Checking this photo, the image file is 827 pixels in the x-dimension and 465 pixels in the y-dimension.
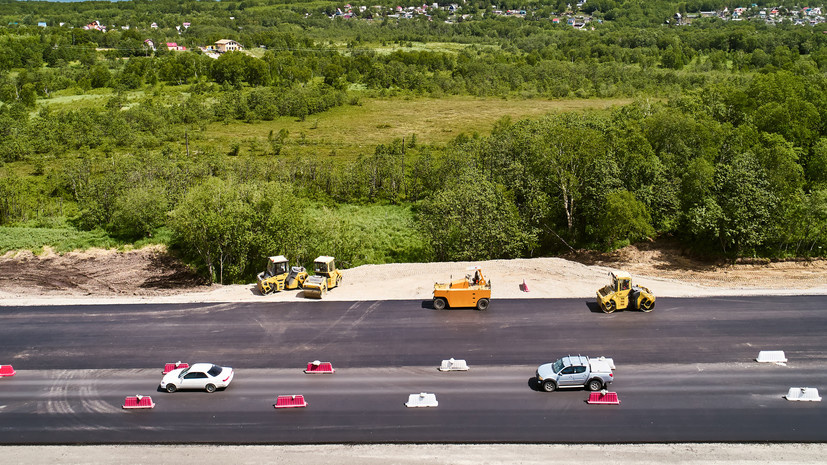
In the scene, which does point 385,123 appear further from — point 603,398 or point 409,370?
point 603,398

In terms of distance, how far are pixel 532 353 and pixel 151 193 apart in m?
41.6

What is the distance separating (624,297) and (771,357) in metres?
7.56

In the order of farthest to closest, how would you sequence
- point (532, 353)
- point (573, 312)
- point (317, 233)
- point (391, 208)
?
point (391, 208)
point (317, 233)
point (573, 312)
point (532, 353)

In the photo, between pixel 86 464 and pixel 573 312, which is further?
pixel 573 312

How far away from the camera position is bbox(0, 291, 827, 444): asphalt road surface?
24.4m

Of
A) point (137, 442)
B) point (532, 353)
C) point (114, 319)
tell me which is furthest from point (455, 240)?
point (137, 442)

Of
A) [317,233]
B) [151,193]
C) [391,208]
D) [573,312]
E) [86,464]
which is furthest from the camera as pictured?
[391,208]

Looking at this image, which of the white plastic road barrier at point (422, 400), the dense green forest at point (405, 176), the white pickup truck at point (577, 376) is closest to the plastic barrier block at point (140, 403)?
the white plastic road barrier at point (422, 400)

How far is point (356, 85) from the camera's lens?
486ft

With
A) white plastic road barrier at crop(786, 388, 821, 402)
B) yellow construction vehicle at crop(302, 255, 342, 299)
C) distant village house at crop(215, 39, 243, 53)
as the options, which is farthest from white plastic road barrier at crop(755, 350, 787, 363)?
distant village house at crop(215, 39, 243, 53)

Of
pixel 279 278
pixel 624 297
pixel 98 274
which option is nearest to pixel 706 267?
pixel 624 297

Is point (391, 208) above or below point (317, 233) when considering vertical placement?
below

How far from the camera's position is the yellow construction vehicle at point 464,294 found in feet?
116

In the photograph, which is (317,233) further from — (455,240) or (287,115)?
(287,115)
